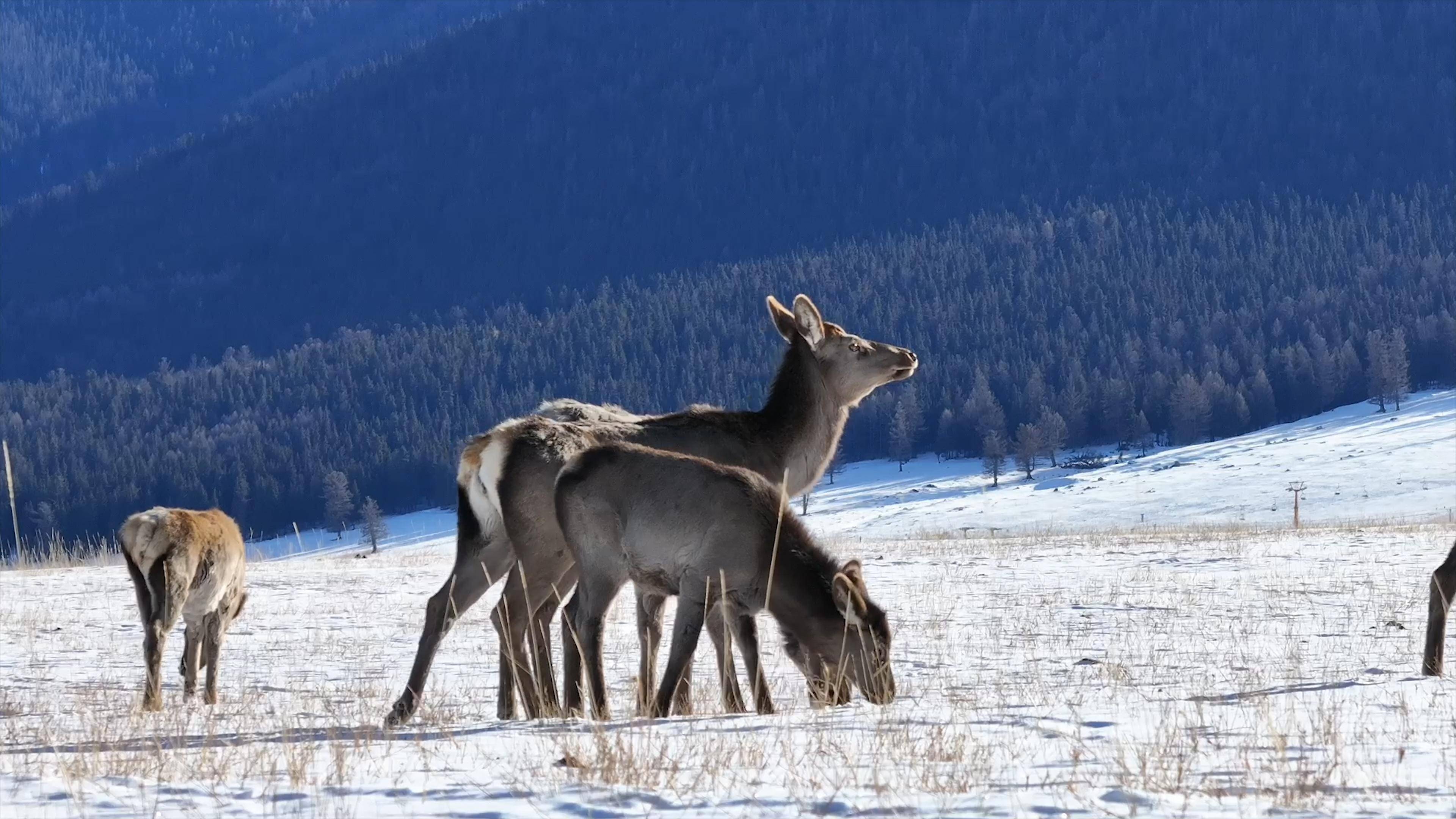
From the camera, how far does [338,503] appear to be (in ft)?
403

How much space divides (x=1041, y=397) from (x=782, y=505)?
5092 inches

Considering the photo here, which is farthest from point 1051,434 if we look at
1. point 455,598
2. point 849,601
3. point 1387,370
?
point 849,601

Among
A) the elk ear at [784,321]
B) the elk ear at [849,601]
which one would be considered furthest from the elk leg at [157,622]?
the elk ear at [784,321]

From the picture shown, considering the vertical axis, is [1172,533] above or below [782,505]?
below

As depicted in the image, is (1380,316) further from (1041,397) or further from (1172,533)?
(1172,533)

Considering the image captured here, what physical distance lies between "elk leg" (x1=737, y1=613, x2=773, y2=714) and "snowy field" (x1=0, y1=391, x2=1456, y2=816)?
0.60 ft

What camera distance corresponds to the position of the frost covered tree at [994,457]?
10550cm

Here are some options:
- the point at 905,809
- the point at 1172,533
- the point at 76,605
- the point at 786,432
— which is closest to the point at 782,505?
the point at 786,432

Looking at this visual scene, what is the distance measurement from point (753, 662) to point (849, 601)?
610 millimetres

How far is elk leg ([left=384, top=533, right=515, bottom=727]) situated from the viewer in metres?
8.81

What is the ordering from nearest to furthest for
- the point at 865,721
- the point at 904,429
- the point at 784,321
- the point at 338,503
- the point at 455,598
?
the point at 865,721 < the point at 455,598 < the point at 784,321 < the point at 338,503 < the point at 904,429

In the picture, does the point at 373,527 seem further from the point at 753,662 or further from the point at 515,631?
the point at 753,662

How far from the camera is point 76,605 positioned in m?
15.4

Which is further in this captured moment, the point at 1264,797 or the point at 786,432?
the point at 786,432
